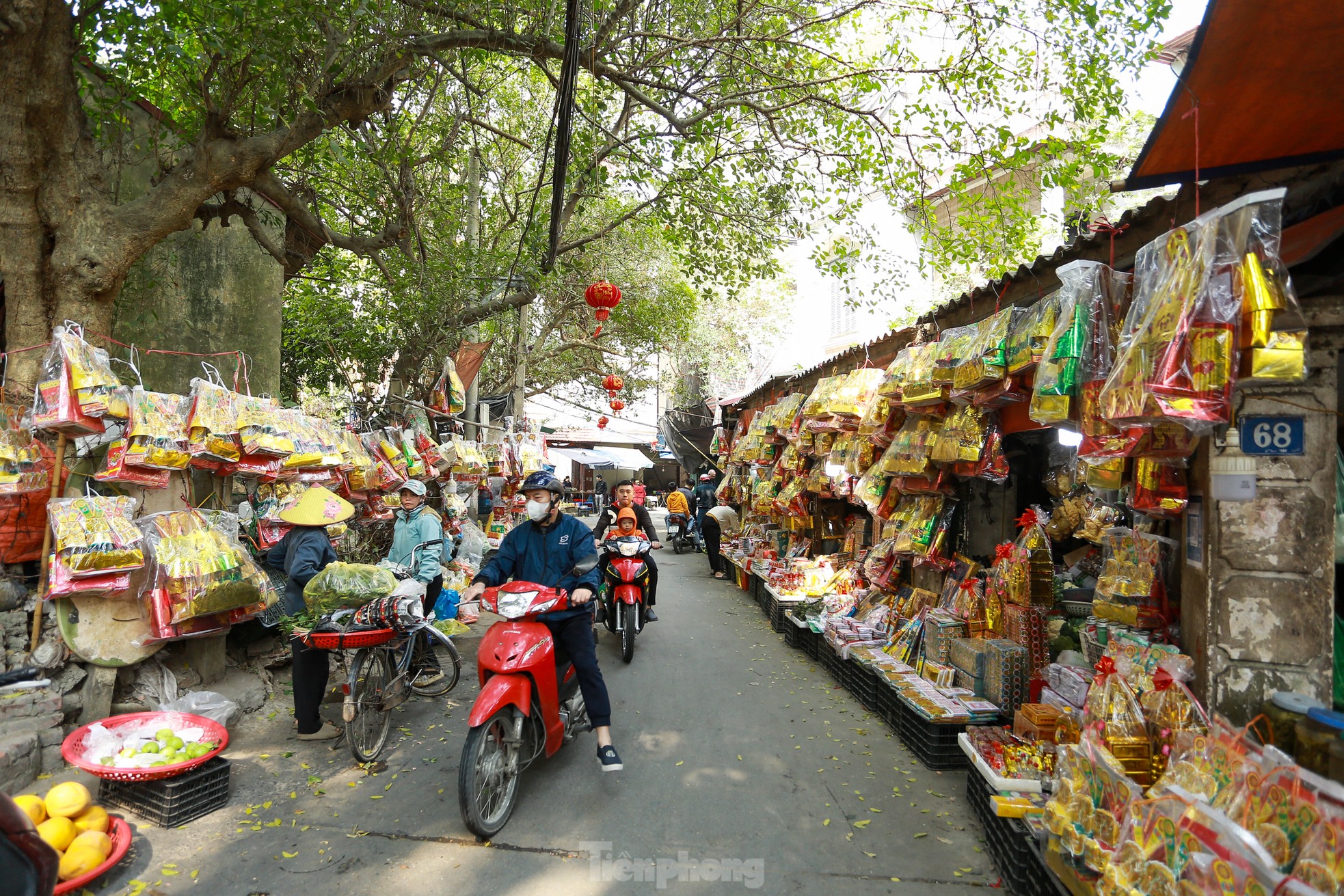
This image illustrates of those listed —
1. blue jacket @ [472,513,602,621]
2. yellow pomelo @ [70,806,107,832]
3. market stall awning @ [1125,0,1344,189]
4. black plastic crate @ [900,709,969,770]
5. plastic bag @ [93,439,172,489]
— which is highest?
market stall awning @ [1125,0,1344,189]

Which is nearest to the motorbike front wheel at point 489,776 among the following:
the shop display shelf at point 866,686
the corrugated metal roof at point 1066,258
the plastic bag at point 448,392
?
the shop display shelf at point 866,686

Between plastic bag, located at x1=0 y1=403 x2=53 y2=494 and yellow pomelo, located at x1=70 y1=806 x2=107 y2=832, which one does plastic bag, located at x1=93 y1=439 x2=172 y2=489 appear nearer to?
plastic bag, located at x1=0 y1=403 x2=53 y2=494

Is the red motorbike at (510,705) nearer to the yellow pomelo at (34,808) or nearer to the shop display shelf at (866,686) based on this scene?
the yellow pomelo at (34,808)

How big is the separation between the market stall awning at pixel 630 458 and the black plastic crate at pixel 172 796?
87.7 ft

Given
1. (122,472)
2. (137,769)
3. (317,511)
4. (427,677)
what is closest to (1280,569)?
(137,769)

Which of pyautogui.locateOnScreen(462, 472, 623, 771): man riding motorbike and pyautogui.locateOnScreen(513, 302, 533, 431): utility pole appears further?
pyautogui.locateOnScreen(513, 302, 533, 431): utility pole

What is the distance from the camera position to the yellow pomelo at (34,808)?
9.77ft

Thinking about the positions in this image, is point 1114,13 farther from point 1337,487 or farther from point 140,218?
point 140,218

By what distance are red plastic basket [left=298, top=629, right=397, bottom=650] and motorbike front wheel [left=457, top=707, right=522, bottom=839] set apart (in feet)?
3.73

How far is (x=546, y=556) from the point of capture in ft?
14.7

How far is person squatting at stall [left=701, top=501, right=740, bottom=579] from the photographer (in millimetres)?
13359

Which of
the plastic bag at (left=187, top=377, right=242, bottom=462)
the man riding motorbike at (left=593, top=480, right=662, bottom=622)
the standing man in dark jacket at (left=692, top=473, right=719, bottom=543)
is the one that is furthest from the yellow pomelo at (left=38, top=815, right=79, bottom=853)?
the standing man in dark jacket at (left=692, top=473, right=719, bottom=543)

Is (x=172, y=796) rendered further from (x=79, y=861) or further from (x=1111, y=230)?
(x=1111, y=230)

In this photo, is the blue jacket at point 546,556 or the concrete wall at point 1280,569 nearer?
the concrete wall at point 1280,569
